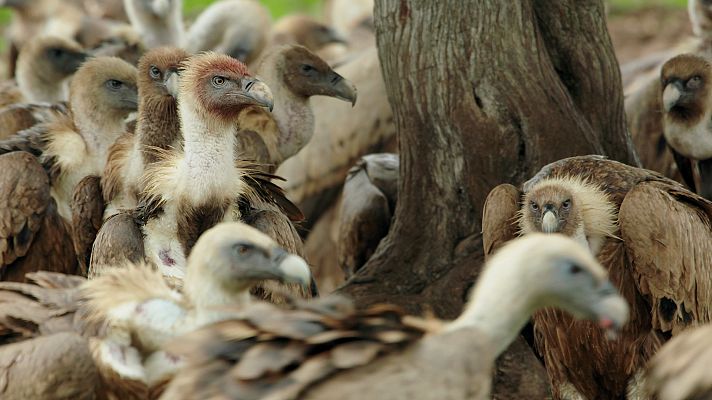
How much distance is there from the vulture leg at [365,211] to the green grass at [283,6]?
37.3ft

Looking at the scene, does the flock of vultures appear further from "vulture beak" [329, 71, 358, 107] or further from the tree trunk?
the tree trunk

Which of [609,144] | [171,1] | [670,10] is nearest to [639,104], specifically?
[609,144]

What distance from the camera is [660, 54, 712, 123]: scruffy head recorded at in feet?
30.6

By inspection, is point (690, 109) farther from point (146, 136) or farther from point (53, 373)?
point (53, 373)

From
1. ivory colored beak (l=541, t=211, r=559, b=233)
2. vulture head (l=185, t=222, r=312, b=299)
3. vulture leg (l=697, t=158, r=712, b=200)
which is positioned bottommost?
vulture leg (l=697, t=158, r=712, b=200)

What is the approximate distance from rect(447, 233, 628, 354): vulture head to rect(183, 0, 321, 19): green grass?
1636 cm

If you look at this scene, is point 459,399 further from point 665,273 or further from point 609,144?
point 609,144

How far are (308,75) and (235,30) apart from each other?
4.71 m

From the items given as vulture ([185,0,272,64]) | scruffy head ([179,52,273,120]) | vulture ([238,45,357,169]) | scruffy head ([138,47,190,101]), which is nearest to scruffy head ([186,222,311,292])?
scruffy head ([179,52,273,120])

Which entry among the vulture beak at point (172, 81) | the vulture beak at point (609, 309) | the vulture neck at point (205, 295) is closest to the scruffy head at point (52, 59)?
the vulture beak at point (172, 81)

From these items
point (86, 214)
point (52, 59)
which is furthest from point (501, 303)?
point (52, 59)

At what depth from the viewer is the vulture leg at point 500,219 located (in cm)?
741

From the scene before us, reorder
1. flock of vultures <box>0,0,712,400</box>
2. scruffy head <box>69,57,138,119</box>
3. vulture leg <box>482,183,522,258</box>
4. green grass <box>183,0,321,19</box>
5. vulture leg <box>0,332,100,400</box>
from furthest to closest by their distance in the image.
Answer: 1. green grass <box>183,0,321,19</box>
2. scruffy head <box>69,57,138,119</box>
3. vulture leg <box>482,183,522,258</box>
4. vulture leg <box>0,332,100,400</box>
5. flock of vultures <box>0,0,712,400</box>

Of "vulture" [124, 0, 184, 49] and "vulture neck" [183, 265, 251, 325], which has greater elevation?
"vulture" [124, 0, 184, 49]
